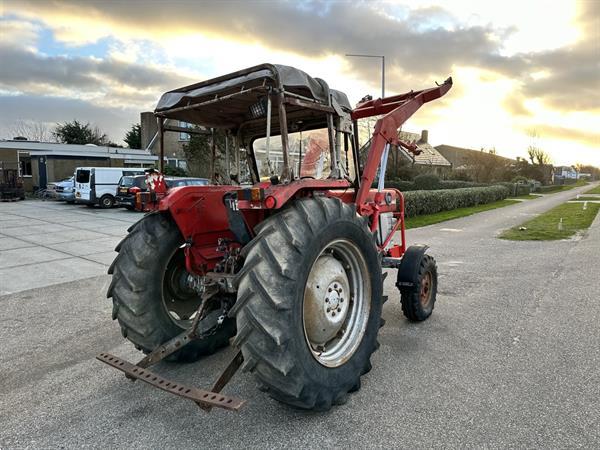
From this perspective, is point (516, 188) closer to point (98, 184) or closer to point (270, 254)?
point (98, 184)

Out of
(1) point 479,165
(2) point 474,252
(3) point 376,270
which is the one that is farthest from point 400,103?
(1) point 479,165

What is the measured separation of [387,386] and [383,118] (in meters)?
2.67

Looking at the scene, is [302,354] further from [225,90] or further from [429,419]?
[225,90]

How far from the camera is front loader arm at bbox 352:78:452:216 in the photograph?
14.7 ft

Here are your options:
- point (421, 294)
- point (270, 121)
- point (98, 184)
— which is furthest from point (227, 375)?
point (98, 184)

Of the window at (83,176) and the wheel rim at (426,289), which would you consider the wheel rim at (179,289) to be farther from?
the window at (83,176)

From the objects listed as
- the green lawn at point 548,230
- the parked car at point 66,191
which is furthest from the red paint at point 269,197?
A: the parked car at point 66,191

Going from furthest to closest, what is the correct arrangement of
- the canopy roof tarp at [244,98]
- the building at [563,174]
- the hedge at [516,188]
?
the building at [563,174], the hedge at [516,188], the canopy roof tarp at [244,98]

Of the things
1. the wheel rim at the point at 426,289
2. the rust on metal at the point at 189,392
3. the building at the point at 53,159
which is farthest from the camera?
the building at the point at 53,159

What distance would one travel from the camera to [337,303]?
3455 mm

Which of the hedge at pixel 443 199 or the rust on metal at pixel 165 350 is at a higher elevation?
the hedge at pixel 443 199

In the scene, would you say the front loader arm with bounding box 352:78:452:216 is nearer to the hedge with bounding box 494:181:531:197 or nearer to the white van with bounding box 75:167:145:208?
the white van with bounding box 75:167:145:208

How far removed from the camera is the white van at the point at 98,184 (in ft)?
70.1

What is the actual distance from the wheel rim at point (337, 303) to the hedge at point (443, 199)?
13426 millimetres
